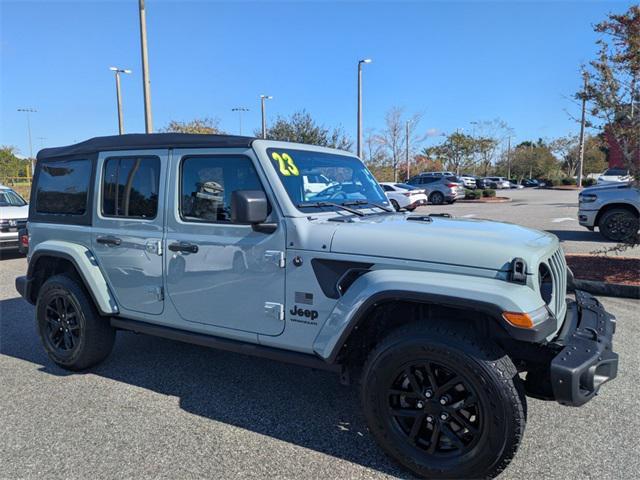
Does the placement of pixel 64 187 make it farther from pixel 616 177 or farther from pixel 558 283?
pixel 616 177

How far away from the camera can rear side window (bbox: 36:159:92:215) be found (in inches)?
162

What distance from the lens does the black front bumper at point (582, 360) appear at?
2338 mm

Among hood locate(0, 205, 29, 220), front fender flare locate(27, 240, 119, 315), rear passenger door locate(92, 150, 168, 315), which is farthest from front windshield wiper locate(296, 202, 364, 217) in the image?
hood locate(0, 205, 29, 220)

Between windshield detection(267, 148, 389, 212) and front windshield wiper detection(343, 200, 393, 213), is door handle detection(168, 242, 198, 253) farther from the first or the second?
front windshield wiper detection(343, 200, 393, 213)

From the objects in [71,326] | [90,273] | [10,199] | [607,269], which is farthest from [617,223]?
[10,199]

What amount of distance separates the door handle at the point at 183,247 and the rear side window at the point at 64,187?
1.15 metres

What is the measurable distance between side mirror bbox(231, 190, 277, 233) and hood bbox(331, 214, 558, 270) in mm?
477

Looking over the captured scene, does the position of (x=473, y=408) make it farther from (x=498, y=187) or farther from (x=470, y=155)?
(x=470, y=155)

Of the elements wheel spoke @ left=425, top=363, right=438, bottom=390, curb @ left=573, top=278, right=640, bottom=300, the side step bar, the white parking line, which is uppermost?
wheel spoke @ left=425, top=363, right=438, bottom=390

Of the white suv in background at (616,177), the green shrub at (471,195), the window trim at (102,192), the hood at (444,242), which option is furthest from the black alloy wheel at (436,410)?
the green shrub at (471,195)

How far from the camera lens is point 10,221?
10562 mm

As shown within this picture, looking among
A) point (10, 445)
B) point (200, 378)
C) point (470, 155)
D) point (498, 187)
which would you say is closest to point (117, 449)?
point (10, 445)

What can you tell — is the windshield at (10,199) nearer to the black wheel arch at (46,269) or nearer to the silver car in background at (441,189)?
the black wheel arch at (46,269)

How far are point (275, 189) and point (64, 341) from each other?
101 inches
